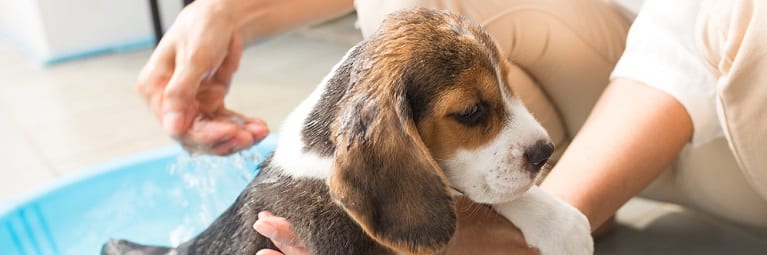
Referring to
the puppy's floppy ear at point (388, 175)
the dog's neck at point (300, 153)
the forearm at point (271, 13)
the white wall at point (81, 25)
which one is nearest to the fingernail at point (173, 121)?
the forearm at point (271, 13)

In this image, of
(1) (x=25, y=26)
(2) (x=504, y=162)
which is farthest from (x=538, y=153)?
(1) (x=25, y=26)

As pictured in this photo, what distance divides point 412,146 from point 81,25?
9.64 feet

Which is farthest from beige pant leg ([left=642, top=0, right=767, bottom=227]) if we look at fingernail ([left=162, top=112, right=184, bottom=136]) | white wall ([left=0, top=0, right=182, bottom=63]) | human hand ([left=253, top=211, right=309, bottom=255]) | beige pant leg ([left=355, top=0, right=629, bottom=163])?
white wall ([left=0, top=0, right=182, bottom=63])

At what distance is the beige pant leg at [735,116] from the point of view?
3.31ft

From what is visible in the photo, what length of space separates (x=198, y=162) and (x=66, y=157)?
818 millimetres

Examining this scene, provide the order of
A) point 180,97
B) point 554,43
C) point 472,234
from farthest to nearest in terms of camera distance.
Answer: point 554,43, point 180,97, point 472,234

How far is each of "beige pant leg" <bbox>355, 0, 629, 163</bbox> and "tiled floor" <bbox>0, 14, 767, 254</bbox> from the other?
13.6 inches

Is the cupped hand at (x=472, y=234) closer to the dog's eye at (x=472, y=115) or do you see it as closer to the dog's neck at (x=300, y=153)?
the dog's neck at (x=300, y=153)

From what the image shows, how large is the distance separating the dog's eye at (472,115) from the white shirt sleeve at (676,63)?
475 mm

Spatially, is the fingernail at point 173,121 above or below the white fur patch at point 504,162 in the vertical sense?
below

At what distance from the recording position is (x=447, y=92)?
818 millimetres

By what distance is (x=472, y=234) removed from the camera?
103cm

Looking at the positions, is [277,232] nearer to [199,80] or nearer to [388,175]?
[388,175]

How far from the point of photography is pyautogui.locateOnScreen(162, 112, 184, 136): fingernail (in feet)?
4.17
